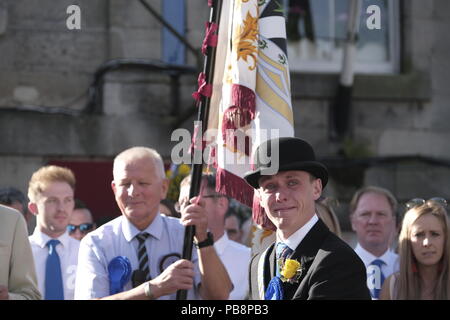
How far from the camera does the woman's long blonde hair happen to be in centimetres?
580

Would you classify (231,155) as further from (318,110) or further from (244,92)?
(318,110)

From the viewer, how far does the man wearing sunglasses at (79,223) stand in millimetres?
7246

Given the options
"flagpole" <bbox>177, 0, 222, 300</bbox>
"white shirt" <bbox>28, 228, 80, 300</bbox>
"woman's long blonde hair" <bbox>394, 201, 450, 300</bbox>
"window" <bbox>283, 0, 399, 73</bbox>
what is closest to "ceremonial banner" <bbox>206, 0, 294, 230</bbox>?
"flagpole" <bbox>177, 0, 222, 300</bbox>

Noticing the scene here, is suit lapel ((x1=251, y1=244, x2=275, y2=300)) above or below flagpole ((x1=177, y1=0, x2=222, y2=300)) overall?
below

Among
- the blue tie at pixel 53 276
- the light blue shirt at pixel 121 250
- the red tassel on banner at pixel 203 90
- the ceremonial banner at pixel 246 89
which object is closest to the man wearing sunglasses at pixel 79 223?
the blue tie at pixel 53 276

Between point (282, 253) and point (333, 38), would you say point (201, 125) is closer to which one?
point (282, 253)

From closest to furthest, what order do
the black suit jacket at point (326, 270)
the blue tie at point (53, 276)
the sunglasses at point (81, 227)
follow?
the black suit jacket at point (326, 270) → the blue tie at point (53, 276) → the sunglasses at point (81, 227)

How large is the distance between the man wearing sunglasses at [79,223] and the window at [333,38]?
10.3 feet

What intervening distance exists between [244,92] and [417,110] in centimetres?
437

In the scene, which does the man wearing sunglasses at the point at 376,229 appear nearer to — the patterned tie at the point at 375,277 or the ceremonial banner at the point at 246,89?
the patterned tie at the point at 375,277

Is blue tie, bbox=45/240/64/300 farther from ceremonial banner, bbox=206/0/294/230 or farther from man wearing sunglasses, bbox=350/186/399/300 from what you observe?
man wearing sunglasses, bbox=350/186/399/300

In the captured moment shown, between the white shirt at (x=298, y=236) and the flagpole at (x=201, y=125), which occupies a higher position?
the flagpole at (x=201, y=125)

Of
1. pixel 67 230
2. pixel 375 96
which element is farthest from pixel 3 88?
pixel 375 96

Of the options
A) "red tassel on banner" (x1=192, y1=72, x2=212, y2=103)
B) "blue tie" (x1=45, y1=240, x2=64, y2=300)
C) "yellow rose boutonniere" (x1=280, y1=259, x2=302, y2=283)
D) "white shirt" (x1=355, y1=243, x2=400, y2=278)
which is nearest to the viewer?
"yellow rose boutonniere" (x1=280, y1=259, x2=302, y2=283)
